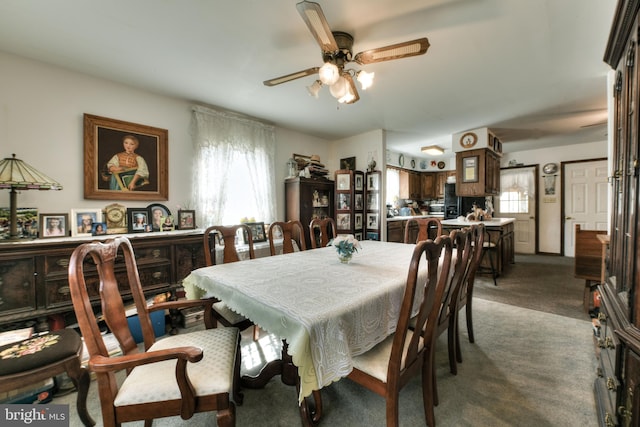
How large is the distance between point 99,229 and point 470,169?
17.7 ft

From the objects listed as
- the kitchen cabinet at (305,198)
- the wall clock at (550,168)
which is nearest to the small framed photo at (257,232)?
the kitchen cabinet at (305,198)

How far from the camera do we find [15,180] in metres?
1.86

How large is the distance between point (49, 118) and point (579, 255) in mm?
5592

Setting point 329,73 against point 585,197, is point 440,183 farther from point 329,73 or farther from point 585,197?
point 329,73

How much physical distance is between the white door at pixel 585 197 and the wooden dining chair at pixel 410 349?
662 cm

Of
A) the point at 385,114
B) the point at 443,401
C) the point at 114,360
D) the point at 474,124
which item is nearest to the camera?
the point at 114,360

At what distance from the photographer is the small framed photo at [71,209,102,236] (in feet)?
7.49

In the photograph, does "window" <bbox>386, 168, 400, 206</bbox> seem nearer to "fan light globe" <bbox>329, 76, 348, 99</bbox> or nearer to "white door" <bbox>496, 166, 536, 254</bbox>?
"white door" <bbox>496, 166, 536, 254</bbox>

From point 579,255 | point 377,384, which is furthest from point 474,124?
point 377,384

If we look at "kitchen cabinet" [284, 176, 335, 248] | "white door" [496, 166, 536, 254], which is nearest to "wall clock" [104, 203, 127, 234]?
"kitchen cabinet" [284, 176, 335, 248]

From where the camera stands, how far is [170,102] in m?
3.01

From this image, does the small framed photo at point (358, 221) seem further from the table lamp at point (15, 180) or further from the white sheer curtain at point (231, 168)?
the table lamp at point (15, 180)

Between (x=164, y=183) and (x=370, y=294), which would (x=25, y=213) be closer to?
(x=164, y=183)

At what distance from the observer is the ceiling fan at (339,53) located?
1375 millimetres
